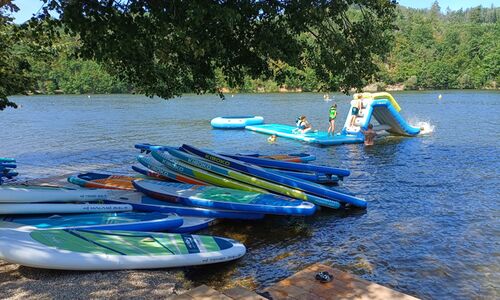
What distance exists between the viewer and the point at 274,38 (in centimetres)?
733

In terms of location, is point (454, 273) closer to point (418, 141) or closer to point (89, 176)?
point (89, 176)

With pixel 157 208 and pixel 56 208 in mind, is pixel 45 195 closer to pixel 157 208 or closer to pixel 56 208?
pixel 56 208

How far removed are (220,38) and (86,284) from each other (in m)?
4.20

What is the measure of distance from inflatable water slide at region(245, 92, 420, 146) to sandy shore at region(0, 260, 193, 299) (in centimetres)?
1783

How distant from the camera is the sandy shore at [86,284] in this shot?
6368mm

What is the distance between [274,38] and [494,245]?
20.8 feet

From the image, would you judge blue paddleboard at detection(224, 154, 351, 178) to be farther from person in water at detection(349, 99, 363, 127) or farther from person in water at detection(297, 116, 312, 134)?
person in water at detection(349, 99, 363, 127)

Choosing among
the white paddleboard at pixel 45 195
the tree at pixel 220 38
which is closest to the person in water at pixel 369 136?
the tree at pixel 220 38

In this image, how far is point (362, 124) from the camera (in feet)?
85.9

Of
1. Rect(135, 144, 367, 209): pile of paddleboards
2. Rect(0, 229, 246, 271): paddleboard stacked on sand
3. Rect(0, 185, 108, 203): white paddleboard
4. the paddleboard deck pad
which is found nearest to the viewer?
Rect(0, 229, 246, 271): paddleboard stacked on sand

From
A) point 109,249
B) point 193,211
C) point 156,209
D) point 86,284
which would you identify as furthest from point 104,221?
point 86,284

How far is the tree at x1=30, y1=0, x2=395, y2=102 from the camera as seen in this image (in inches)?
251

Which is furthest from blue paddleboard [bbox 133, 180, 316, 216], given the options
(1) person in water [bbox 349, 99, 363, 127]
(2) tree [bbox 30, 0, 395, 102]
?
(1) person in water [bbox 349, 99, 363, 127]

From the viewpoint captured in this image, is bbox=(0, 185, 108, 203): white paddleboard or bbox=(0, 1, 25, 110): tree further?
bbox=(0, 1, 25, 110): tree
